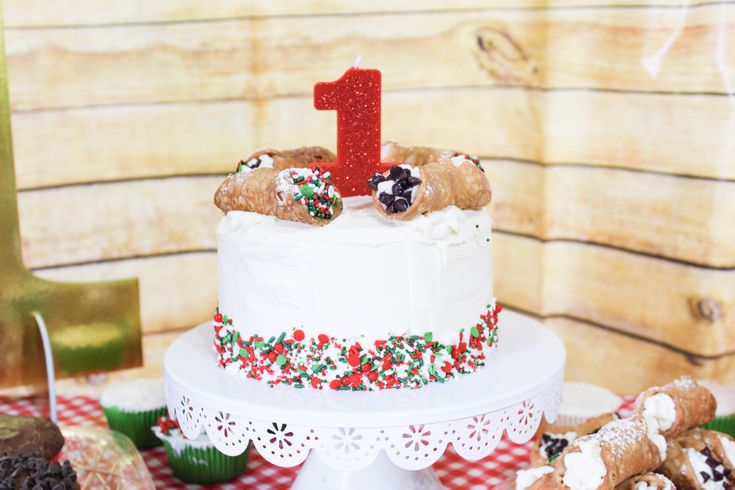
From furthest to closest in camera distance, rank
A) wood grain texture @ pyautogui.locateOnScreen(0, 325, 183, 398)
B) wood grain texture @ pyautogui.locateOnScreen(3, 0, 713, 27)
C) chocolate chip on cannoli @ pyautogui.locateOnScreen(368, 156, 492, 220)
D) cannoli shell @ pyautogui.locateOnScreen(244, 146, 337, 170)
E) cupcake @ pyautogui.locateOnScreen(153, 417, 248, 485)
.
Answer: wood grain texture @ pyautogui.locateOnScreen(0, 325, 183, 398), wood grain texture @ pyautogui.locateOnScreen(3, 0, 713, 27), cupcake @ pyautogui.locateOnScreen(153, 417, 248, 485), cannoli shell @ pyautogui.locateOnScreen(244, 146, 337, 170), chocolate chip on cannoli @ pyautogui.locateOnScreen(368, 156, 492, 220)

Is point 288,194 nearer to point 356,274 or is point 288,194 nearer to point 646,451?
point 356,274

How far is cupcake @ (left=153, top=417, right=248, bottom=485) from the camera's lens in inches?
80.3

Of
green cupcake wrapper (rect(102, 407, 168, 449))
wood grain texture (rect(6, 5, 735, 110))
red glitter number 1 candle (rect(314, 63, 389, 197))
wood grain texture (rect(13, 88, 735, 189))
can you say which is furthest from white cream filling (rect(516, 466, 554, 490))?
wood grain texture (rect(6, 5, 735, 110))

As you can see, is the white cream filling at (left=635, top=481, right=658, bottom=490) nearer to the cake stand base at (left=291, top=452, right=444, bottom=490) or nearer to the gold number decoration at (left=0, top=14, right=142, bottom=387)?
the cake stand base at (left=291, top=452, right=444, bottom=490)

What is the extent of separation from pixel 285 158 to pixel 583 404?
0.94m

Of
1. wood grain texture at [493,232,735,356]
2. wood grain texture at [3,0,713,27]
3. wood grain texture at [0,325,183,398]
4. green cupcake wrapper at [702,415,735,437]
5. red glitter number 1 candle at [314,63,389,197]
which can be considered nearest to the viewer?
red glitter number 1 candle at [314,63,389,197]

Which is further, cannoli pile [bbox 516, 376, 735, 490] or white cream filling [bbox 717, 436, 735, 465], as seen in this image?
white cream filling [bbox 717, 436, 735, 465]

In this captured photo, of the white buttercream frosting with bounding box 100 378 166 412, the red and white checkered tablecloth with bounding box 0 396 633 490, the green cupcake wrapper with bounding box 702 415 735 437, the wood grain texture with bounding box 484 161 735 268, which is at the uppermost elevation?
the wood grain texture with bounding box 484 161 735 268

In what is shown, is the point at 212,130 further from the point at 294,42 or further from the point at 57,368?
the point at 57,368

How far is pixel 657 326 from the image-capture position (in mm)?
2557

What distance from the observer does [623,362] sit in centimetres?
266

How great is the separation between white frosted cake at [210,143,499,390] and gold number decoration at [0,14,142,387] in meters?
0.89

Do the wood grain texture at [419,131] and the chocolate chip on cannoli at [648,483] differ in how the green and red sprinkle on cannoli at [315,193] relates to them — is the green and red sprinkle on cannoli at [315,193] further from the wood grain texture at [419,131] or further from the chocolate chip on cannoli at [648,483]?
the wood grain texture at [419,131]

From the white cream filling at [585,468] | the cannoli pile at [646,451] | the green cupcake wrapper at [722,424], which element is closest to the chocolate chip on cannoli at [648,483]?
the cannoli pile at [646,451]
